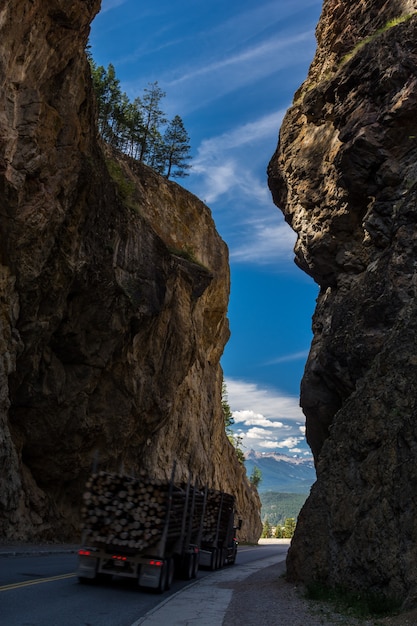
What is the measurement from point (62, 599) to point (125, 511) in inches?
130

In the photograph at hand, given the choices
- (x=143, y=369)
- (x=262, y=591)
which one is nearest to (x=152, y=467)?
(x=143, y=369)

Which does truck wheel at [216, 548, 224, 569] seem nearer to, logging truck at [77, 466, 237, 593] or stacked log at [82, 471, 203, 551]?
logging truck at [77, 466, 237, 593]

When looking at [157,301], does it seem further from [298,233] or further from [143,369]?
[298,233]

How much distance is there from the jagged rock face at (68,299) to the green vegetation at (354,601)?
11.6 meters

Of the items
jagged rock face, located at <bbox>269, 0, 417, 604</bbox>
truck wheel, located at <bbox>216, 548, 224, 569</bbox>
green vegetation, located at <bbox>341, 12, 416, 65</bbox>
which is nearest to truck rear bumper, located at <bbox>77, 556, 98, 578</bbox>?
jagged rock face, located at <bbox>269, 0, 417, 604</bbox>

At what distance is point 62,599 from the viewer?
11.0m

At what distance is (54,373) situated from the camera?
2991cm

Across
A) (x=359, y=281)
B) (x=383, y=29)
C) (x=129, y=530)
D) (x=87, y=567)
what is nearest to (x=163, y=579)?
(x=129, y=530)

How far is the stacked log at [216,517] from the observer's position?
22.3m

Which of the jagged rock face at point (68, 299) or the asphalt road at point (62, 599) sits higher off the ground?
the jagged rock face at point (68, 299)

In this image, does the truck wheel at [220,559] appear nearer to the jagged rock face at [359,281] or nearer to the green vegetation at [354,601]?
the jagged rock face at [359,281]

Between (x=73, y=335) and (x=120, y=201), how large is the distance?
363 inches

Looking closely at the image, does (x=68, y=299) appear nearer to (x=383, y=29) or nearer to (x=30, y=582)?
(x=30, y=582)

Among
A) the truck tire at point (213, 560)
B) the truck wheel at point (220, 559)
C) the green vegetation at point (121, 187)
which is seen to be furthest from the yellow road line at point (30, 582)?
the green vegetation at point (121, 187)
